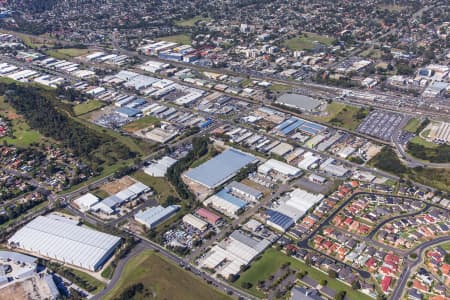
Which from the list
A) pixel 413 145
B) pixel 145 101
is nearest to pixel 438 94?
pixel 413 145

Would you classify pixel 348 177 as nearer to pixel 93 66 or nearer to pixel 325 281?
pixel 325 281

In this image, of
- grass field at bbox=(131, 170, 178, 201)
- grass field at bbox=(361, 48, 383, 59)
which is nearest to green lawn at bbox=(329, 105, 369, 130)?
grass field at bbox=(131, 170, 178, 201)

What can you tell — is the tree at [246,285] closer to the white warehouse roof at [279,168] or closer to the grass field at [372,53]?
the white warehouse roof at [279,168]

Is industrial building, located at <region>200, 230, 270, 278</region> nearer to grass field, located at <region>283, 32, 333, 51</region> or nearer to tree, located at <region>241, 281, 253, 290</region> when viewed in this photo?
tree, located at <region>241, 281, 253, 290</region>

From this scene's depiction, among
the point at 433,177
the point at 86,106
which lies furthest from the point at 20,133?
the point at 433,177

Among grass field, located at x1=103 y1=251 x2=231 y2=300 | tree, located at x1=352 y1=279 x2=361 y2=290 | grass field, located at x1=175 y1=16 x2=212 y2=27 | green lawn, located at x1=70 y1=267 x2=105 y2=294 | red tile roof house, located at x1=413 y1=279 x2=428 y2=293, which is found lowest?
green lawn, located at x1=70 y1=267 x2=105 y2=294
